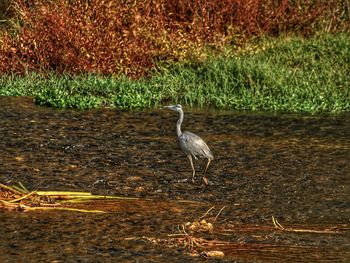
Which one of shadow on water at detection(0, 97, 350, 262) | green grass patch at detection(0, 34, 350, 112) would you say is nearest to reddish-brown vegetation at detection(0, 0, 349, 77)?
green grass patch at detection(0, 34, 350, 112)

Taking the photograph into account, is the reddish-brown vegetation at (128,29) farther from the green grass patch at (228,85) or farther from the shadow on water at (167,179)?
the shadow on water at (167,179)

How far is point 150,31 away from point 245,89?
3290 millimetres

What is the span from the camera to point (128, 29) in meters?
20.1

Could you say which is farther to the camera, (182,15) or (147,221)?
(182,15)

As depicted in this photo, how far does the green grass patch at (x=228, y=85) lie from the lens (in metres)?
16.6

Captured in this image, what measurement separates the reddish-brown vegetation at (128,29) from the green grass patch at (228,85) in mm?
428

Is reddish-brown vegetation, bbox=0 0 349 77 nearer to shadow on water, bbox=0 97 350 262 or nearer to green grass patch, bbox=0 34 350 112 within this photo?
green grass patch, bbox=0 34 350 112

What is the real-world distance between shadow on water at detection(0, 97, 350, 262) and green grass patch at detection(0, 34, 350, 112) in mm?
623

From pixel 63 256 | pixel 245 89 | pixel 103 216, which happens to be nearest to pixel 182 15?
pixel 245 89

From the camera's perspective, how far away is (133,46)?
19.5m

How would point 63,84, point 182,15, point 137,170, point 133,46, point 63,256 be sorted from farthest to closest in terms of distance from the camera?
point 182,15 < point 133,46 < point 63,84 < point 137,170 < point 63,256

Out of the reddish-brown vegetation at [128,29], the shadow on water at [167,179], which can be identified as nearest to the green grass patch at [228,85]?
the reddish-brown vegetation at [128,29]

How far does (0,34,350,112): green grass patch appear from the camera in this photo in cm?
1664

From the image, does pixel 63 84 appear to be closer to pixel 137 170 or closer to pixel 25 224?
pixel 137 170
